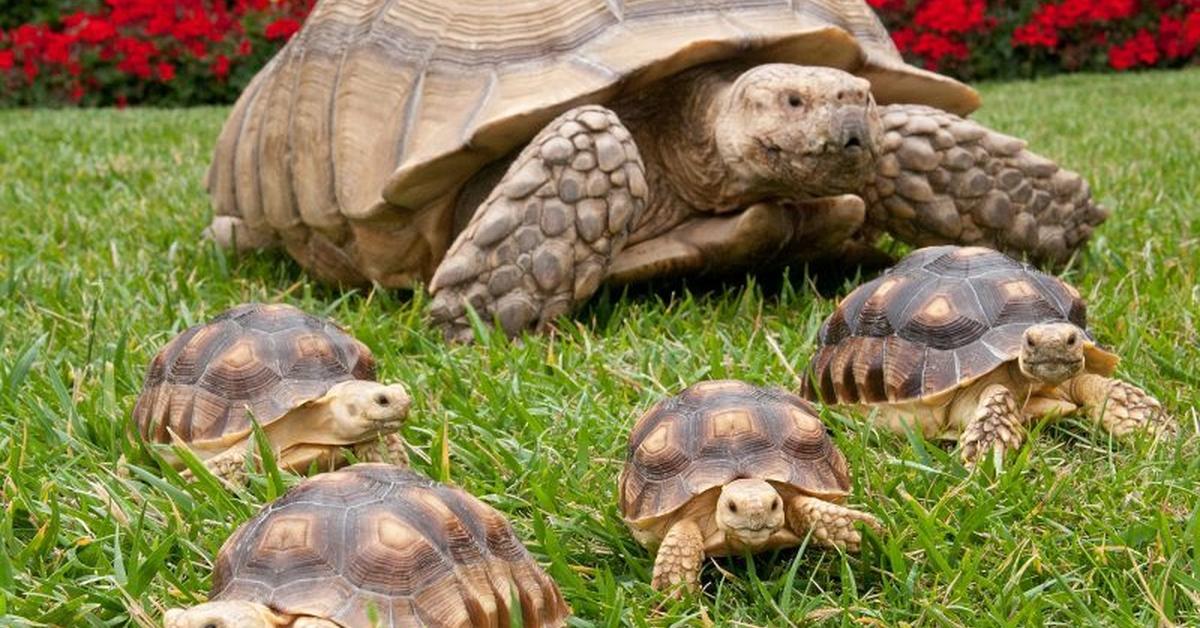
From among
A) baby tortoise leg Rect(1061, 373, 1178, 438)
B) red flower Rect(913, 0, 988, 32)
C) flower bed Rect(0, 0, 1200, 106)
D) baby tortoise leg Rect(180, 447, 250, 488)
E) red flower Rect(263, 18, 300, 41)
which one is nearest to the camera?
baby tortoise leg Rect(180, 447, 250, 488)

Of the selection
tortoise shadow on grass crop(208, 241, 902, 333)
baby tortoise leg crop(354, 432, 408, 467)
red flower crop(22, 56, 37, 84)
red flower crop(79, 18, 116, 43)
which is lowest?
red flower crop(22, 56, 37, 84)

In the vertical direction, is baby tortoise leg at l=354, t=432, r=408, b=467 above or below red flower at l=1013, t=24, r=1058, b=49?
above

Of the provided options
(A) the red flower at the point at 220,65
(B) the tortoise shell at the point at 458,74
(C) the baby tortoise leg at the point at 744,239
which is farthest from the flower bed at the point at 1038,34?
(C) the baby tortoise leg at the point at 744,239

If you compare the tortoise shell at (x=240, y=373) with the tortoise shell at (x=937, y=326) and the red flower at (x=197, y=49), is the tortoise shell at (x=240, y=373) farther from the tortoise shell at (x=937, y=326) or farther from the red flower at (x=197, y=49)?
the red flower at (x=197, y=49)

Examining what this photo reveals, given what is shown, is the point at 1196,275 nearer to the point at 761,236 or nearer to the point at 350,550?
the point at 761,236

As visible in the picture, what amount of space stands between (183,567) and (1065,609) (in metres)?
1.24

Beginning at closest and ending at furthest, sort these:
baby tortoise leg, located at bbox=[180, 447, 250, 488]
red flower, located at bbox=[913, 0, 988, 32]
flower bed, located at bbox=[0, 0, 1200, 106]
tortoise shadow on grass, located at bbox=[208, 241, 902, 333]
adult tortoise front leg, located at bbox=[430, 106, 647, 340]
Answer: baby tortoise leg, located at bbox=[180, 447, 250, 488] → adult tortoise front leg, located at bbox=[430, 106, 647, 340] → tortoise shadow on grass, located at bbox=[208, 241, 902, 333] → flower bed, located at bbox=[0, 0, 1200, 106] → red flower, located at bbox=[913, 0, 988, 32]

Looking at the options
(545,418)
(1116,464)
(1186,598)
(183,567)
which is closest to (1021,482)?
(1116,464)

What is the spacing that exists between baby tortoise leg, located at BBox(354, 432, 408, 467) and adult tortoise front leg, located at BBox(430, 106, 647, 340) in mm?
1024

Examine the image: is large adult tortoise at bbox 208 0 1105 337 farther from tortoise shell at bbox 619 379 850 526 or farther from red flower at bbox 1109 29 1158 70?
red flower at bbox 1109 29 1158 70

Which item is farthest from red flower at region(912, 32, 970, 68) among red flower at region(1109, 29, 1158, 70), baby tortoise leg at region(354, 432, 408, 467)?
baby tortoise leg at region(354, 432, 408, 467)

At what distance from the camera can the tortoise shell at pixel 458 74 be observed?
3559 millimetres

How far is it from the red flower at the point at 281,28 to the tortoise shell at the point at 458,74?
24.9 ft

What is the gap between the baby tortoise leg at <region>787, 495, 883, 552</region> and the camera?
1.95 metres
